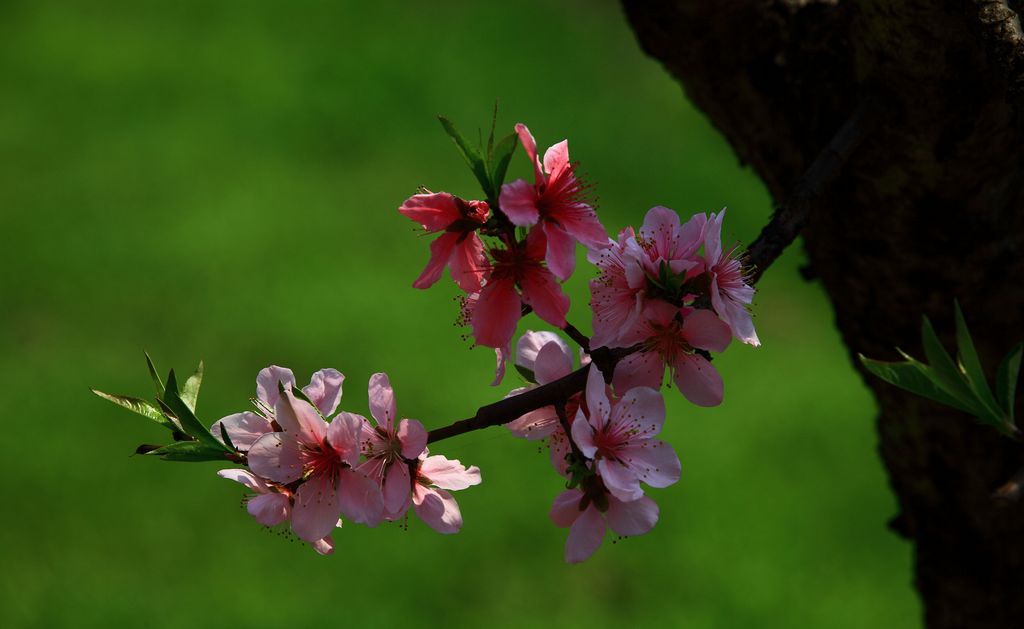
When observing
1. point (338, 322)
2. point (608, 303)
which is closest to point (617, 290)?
point (608, 303)

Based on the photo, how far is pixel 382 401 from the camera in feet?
2.61

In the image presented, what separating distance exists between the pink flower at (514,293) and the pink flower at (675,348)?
0.20ft

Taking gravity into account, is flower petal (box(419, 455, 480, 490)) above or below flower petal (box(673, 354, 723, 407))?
below

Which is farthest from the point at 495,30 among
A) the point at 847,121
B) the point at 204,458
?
the point at 204,458

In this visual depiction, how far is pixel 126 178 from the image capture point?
3.36 meters

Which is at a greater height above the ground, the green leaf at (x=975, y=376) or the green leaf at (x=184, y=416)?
the green leaf at (x=975, y=376)

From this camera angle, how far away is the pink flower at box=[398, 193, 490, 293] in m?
0.76

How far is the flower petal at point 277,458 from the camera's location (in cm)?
77

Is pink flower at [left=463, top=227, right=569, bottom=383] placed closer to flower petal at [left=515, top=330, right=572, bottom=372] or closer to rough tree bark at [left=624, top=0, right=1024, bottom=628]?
flower petal at [left=515, top=330, right=572, bottom=372]

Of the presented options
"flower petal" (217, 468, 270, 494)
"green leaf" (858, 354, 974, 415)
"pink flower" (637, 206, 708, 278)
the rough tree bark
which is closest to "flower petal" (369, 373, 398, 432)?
"flower petal" (217, 468, 270, 494)

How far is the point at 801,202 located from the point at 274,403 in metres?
0.47

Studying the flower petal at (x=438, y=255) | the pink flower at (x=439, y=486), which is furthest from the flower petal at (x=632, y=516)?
the flower petal at (x=438, y=255)

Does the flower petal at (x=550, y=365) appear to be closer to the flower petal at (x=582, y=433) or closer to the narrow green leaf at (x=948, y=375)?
the flower petal at (x=582, y=433)

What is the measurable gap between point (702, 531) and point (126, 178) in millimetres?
2095
